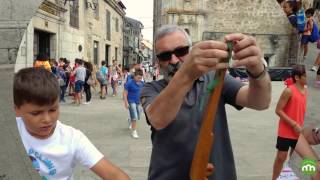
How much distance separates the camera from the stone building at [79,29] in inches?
Answer: 446

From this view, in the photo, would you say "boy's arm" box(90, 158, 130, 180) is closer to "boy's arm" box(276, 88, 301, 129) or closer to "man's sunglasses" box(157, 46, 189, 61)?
"man's sunglasses" box(157, 46, 189, 61)

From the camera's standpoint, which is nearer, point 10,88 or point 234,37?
point 234,37

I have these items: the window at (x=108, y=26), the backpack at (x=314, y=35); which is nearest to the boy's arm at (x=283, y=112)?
the backpack at (x=314, y=35)

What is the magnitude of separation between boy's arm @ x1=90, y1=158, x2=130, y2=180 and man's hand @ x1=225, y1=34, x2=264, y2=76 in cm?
57

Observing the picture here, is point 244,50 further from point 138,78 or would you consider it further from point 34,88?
point 138,78

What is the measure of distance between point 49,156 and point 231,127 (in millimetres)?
7754

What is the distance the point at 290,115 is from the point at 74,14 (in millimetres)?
14909

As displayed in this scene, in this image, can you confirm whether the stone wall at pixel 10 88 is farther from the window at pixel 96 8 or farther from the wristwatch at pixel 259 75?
the window at pixel 96 8

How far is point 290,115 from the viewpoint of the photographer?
14.8 ft

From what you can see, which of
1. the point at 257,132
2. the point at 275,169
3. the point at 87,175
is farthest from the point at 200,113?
the point at 257,132

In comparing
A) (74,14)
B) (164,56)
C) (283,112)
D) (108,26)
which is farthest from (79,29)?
(164,56)

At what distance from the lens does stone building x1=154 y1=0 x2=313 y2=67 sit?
3.55m

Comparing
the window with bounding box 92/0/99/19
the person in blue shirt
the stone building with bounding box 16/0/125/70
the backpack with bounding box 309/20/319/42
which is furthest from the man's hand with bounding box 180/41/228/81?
the window with bounding box 92/0/99/19

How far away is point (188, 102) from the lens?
6.10ft
